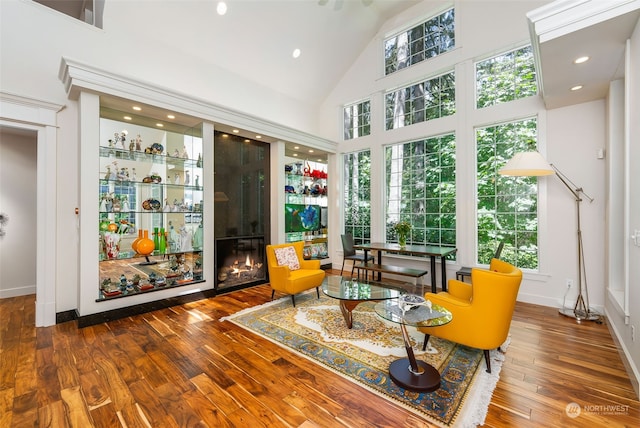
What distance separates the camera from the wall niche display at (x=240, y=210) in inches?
186

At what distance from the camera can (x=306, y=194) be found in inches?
244

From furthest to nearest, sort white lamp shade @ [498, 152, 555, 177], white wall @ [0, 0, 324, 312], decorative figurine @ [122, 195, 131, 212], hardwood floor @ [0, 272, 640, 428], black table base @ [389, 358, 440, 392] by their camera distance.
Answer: decorative figurine @ [122, 195, 131, 212] → white lamp shade @ [498, 152, 555, 177] → white wall @ [0, 0, 324, 312] → black table base @ [389, 358, 440, 392] → hardwood floor @ [0, 272, 640, 428]

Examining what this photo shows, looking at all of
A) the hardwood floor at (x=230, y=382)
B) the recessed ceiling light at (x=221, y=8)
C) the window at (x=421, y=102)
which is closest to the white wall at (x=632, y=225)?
the hardwood floor at (x=230, y=382)

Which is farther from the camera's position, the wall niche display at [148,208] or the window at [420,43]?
the window at [420,43]

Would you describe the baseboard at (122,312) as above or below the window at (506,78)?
below

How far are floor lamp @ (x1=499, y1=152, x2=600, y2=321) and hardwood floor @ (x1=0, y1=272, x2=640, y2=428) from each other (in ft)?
1.13

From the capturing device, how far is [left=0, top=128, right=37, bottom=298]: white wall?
4180 mm

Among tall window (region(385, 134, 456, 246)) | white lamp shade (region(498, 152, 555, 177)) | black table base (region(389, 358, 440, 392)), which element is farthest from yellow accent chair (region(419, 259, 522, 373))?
tall window (region(385, 134, 456, 246))

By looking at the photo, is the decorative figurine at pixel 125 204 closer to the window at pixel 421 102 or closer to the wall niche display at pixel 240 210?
the wall niche display at pixel 240 210

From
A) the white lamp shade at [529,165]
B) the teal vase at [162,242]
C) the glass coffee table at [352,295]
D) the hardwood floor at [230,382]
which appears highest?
the white lamp shade at [529,165]

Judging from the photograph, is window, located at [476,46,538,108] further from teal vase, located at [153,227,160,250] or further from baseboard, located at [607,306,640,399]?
teal vase, located at [153,227,160,250]

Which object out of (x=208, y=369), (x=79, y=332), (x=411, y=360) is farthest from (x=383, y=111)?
(x=79, y=332)

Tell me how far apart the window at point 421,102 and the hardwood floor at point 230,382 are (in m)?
3.75

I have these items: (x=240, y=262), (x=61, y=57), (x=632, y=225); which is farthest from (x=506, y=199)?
(x=61, y=57)
